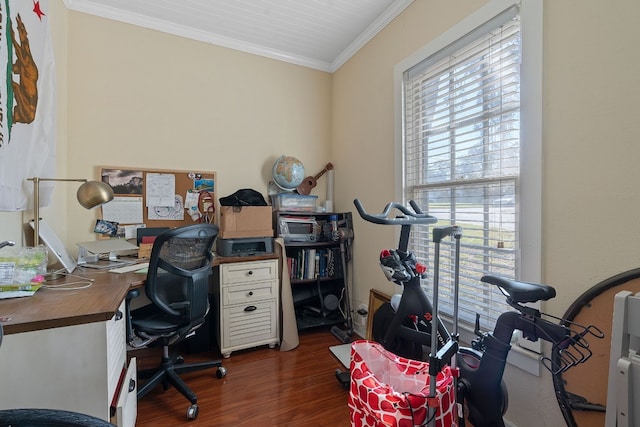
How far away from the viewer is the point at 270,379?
1.97 m

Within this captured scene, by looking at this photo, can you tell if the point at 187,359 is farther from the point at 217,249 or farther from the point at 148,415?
the point at 217,249

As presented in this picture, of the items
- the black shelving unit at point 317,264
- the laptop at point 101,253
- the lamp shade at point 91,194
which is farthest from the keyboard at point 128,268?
the black shelving unit at point 317,264

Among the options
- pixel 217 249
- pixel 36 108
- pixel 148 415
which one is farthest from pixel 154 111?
pixel 148 415

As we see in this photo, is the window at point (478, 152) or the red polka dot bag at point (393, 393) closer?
the red polka dot bag at point (393, 393)

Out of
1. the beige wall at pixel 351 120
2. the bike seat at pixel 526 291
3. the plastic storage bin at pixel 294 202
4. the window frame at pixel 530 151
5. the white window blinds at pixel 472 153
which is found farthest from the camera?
the plastic storage bin at pixel 294 202

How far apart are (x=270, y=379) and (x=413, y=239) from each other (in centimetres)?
140

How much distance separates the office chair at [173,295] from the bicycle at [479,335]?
1079 millimetres

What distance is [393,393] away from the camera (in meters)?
1.11

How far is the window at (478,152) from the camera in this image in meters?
1.41

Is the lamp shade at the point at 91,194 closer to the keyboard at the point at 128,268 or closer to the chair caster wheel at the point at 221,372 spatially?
the keyboard at the point at 128,268

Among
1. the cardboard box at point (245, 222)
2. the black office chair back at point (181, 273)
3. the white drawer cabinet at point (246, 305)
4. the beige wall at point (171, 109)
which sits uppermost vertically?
the beige wall at point (171, 109)

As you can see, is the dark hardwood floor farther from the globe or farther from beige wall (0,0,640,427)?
the globe

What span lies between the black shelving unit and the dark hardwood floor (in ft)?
1.49

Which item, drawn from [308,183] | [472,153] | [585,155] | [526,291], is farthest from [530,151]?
[308,183]
